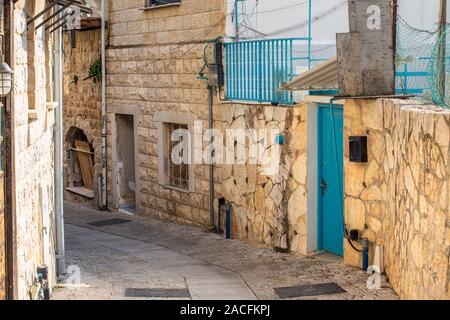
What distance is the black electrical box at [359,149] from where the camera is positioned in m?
10.8

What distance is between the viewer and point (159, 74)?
54.9 ft

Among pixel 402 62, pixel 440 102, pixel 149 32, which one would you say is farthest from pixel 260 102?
pixel 440 102

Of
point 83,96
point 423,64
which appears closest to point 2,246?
point 423,64

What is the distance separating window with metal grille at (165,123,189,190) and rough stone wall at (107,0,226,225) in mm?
235

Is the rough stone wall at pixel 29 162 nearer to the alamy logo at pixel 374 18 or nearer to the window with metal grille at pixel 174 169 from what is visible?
the alamy logo at pixel 374 18

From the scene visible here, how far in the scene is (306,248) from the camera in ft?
40.4

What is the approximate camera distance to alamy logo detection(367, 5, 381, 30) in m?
10.6

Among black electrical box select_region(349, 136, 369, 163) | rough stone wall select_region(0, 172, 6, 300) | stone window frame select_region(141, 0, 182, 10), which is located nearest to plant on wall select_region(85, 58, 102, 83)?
stone window frame select_region(141, 0, 182, 10)

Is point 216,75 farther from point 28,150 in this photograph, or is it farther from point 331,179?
point 28,150

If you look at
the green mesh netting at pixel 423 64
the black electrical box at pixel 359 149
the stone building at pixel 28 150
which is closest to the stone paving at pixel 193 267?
the stone building at pixel 28 150

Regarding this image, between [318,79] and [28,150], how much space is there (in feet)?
16.0

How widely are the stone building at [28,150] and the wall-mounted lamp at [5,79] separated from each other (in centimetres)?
29

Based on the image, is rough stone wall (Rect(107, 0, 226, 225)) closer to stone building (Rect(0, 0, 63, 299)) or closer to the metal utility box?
the metal utility box

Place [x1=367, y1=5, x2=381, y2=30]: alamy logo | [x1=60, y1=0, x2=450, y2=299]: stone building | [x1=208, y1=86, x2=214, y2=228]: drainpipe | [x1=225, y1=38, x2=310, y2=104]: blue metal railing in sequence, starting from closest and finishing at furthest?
[x1=60, y1=0, x2=450, y2=299]: stone building
[x1=367, y1=5, x2=381, y2=30]: alamy logo
[x1=225, y1=38, x2=310, y2=104]: blue metal railing
[x1=208, y1=86, x2=214, y2=228]: drainpipe
